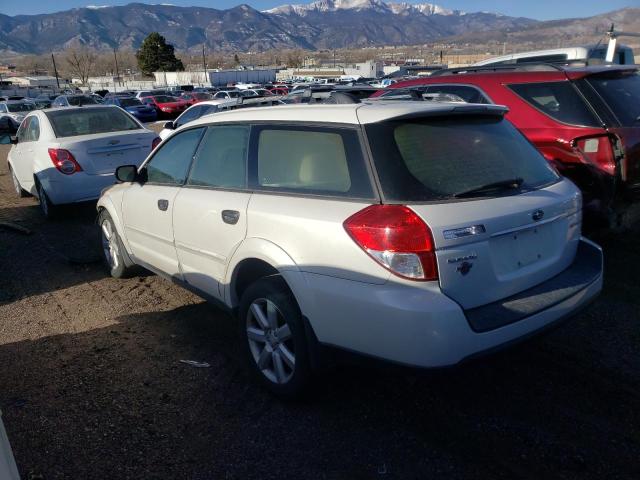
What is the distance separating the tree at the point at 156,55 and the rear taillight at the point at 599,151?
83276 millimetres

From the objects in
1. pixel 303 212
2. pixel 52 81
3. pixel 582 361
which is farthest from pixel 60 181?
pixel 52 81

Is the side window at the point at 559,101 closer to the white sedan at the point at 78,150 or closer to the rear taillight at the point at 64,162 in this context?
the white sedan at the point at 78,150

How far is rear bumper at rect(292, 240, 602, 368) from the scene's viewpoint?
8.21 feet

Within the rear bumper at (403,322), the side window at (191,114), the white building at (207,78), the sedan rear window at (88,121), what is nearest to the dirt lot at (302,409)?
the rear bumper at (403,322)

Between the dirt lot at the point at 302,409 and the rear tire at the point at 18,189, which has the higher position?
the dirt lot at the point at 302,409

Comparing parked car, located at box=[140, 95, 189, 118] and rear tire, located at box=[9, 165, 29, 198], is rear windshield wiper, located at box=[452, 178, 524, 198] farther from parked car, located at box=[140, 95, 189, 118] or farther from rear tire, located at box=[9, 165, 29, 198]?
parked car, located at box=[140, 95, 189, 118]

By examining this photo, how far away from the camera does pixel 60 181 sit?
292 inches

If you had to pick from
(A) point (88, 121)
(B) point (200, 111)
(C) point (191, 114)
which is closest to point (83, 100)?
(C) point (191, 114)

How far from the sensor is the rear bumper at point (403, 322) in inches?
98.6

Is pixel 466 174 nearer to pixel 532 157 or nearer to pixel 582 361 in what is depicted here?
pixel 532 157

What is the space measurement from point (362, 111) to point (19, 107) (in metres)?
30.5

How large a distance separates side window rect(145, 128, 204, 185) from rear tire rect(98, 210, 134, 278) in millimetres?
921

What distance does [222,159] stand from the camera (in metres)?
3.81

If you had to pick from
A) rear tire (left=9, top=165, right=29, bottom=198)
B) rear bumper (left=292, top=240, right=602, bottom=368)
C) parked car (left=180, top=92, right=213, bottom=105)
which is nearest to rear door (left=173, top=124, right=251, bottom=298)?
rear bumper (left=292, top=240, right=602, bottom=368)
